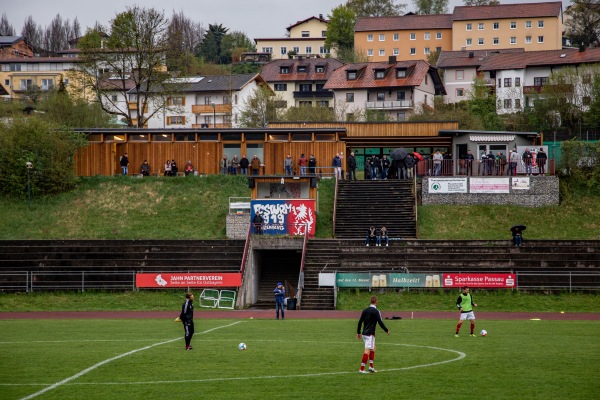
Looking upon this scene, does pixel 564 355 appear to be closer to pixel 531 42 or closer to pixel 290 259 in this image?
pixel 290 259

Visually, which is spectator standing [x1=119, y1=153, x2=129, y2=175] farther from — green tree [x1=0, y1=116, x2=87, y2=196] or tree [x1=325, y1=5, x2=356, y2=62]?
tree [x1=325, y1=5, x2=356, y2=62]

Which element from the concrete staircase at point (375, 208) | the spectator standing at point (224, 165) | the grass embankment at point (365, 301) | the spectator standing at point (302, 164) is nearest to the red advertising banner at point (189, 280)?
the grass embankment at point (365, 301)

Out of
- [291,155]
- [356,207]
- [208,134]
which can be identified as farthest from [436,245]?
[208,134]

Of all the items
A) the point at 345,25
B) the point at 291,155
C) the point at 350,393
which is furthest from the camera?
the point at 345,25

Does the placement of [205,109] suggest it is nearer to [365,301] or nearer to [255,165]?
[255,165]

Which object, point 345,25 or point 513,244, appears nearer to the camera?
point 513,244

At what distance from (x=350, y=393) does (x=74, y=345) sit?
1122 centimetres

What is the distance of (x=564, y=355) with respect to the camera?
22156mm

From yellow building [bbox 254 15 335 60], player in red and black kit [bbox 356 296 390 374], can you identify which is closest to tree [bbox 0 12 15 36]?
yellow building [bbox 254 15 335 60]

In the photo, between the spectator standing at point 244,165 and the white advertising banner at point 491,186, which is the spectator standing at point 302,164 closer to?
the spectator standing at point 244,165

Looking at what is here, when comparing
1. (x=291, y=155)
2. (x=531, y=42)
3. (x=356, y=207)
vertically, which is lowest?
(x=356, y=207)

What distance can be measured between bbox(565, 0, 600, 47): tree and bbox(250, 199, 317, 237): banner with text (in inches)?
3567

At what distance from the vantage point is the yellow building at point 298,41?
150250 mm

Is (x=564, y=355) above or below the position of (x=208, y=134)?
below
